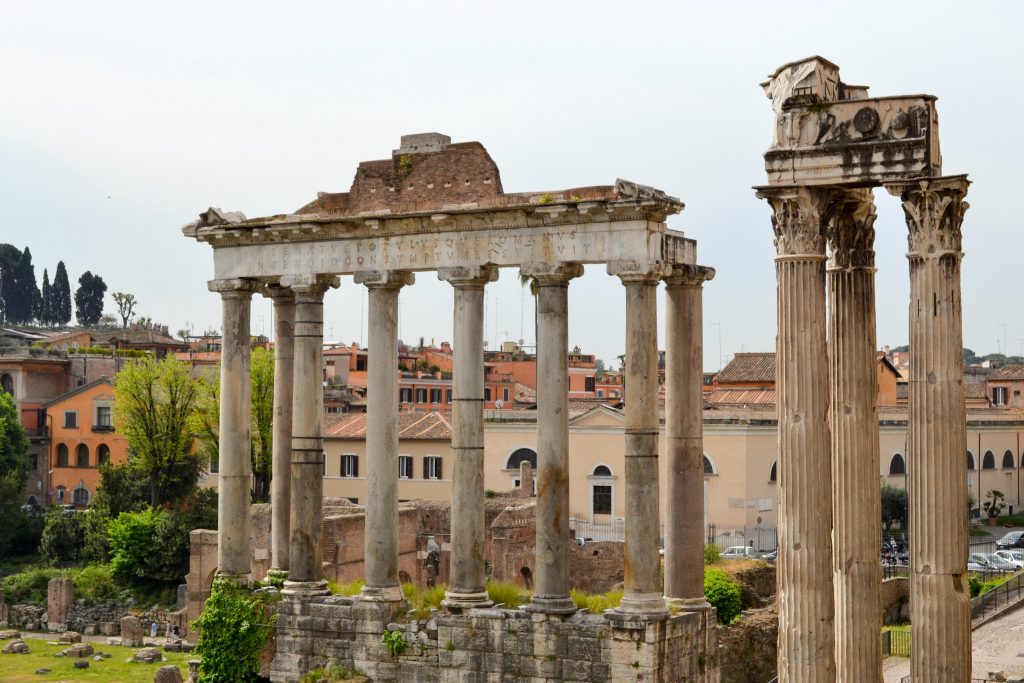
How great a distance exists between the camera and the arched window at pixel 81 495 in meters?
68.8

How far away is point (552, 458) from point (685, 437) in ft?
7.23

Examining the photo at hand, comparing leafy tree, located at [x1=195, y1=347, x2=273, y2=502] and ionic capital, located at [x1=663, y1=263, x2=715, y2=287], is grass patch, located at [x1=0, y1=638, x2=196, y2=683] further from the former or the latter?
ionic capital, located at [x1=663, y1=263, x2=715, y2=287]

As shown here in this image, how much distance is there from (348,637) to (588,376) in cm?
5340

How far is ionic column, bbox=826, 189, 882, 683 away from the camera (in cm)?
1541

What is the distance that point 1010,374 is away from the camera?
7312 centimetres

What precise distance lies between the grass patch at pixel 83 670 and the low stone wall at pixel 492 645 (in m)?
15.7

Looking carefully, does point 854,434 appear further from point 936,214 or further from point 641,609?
point 641,609

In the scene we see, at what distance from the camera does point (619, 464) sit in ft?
159

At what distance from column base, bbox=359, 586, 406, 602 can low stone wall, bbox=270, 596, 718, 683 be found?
0.40 feet

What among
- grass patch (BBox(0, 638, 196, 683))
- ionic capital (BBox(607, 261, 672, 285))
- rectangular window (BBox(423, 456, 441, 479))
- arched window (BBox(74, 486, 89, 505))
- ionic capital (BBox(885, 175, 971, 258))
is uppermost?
ionic capital (BBox(607, 261, 672, 285))

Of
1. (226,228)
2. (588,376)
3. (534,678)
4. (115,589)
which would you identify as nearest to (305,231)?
(226,228)

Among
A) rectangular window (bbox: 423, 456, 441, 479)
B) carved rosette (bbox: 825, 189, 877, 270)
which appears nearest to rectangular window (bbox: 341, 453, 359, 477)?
rectangular window (bbox: 423, 456, 441, 479)

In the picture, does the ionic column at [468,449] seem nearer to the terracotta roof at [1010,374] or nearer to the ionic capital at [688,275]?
the ionic capital at [688,275]

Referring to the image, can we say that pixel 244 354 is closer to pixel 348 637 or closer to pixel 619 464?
pixel 348 637
